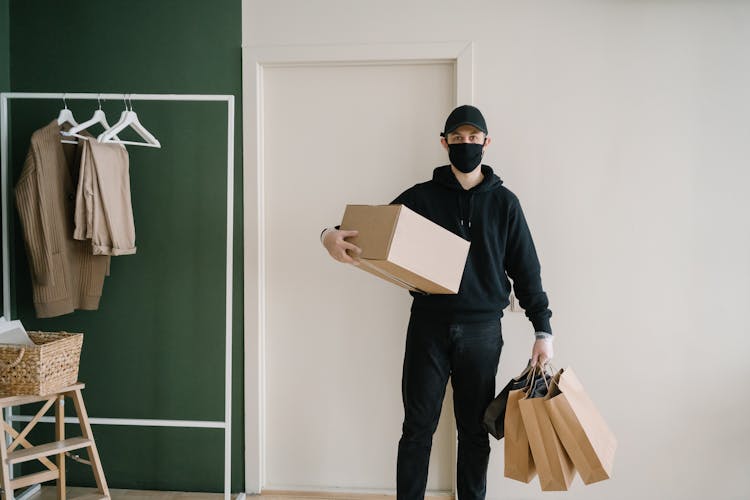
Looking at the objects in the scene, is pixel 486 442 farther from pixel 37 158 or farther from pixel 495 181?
pixel 37 158

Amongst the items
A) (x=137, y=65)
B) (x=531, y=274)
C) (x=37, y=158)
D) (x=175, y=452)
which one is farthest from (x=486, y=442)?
(x=137, y=65)

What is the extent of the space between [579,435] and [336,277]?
1.19 metres

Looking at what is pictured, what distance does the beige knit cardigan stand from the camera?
6.65 ft

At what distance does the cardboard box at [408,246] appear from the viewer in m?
1.57

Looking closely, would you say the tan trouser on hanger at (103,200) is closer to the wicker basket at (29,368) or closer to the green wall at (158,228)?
the green wall at (158,228)

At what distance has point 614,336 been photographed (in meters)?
2.29

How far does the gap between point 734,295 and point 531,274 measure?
40.3 inches

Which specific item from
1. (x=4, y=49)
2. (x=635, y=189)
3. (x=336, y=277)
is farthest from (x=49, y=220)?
(x=635, y=189)

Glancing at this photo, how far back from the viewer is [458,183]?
6.26 feet

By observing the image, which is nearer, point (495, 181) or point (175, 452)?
point (495, 181)

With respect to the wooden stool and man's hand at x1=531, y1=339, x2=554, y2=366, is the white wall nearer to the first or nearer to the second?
man's hand at x1=531, y1=339, x2=554, y2=366

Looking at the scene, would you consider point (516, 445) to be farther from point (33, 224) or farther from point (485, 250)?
point (33, 224)

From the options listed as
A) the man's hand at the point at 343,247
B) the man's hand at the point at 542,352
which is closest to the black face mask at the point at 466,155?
the man's hand at the point at 343,247

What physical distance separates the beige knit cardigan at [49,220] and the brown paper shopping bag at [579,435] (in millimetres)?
1818
